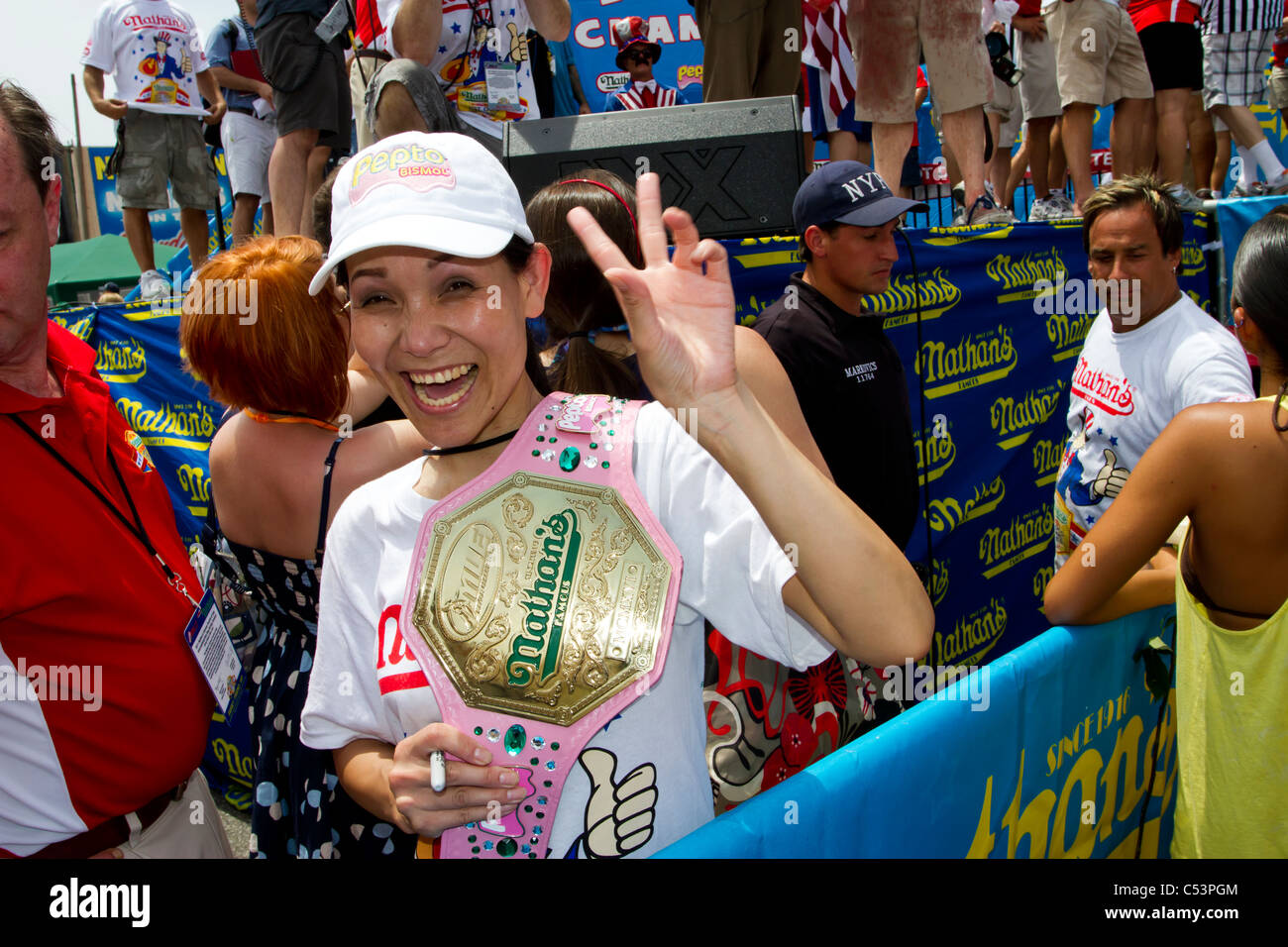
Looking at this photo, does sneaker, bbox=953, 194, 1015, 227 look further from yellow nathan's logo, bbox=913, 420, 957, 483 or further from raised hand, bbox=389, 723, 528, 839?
raised hand, bbox=389, 723, 528, 839

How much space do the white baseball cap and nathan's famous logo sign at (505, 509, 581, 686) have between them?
36cm

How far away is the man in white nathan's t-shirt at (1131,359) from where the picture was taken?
3.04 metres

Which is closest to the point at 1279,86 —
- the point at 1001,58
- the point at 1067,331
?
the point at 1001,58

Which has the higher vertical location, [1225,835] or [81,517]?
[81,517]

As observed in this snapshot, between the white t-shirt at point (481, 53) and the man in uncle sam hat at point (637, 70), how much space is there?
13.6ft

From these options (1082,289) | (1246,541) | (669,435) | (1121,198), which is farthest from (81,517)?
(1082,289)

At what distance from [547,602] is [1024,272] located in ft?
13.5

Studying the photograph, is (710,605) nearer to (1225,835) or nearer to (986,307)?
(1225,835)

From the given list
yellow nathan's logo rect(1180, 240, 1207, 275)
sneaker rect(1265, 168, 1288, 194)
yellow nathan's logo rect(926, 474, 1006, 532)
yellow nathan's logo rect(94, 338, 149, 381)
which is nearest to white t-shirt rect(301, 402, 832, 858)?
yellow nathan's logo rect(926, 474, 1006, 532)

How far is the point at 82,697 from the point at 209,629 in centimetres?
26

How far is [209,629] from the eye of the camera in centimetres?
172

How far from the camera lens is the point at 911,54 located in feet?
15.3

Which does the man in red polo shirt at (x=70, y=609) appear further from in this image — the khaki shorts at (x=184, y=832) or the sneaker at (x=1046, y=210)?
the sneaker at (x=1046, y=210)

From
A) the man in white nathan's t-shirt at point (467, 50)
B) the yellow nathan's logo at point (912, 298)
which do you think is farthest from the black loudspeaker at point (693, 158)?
the yellow nathan's logo at point (912, 298)
